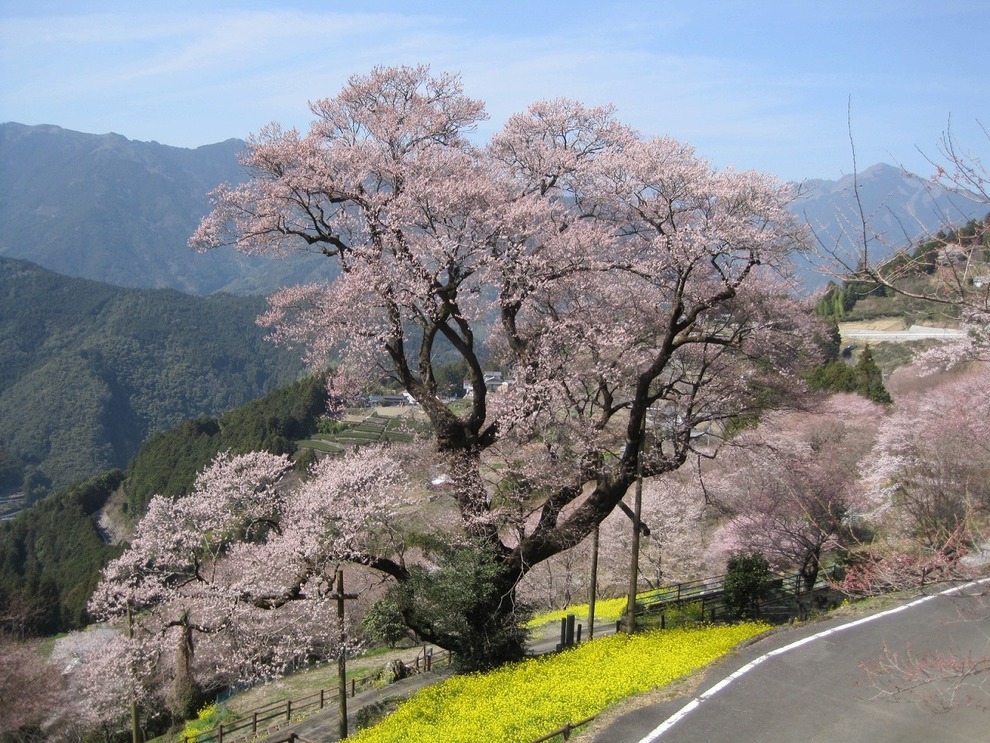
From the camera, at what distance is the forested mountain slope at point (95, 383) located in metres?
144

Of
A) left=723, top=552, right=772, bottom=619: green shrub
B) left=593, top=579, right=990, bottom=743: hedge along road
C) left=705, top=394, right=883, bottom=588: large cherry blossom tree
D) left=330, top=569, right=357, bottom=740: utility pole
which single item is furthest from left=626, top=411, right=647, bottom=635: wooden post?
left=330, top=569, right=357, bottom=740: utility pole

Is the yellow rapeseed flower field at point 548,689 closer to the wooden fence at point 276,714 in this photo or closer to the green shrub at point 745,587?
the green shrub at point 745,587

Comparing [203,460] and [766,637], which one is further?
[203,460]

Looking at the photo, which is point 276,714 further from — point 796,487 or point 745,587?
point 796,487

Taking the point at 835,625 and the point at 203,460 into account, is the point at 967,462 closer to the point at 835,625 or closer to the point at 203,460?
the point at 835,625

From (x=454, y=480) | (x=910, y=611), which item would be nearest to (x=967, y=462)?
(x=910, y=611)

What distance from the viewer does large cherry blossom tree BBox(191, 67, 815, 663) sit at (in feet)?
49.6

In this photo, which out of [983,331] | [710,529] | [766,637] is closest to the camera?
[983,331]

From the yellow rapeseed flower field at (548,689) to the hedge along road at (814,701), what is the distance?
2.77 ft

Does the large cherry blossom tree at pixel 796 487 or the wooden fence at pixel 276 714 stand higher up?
the large cherry blossom tree at pixel 796 487

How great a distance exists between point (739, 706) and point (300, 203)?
12.7 m

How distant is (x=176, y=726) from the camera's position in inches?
990

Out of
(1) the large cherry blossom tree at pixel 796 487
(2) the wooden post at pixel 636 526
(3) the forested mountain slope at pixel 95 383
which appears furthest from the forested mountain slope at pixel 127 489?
(2) the wooden post at pixel 636 526

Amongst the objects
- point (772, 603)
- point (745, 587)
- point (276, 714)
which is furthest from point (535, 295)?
point (276, 714)
